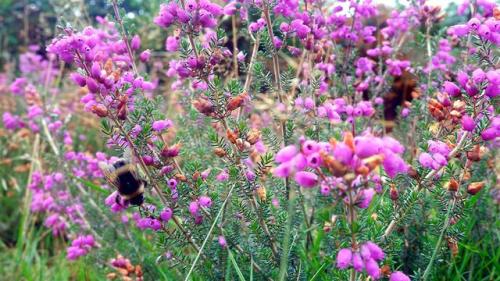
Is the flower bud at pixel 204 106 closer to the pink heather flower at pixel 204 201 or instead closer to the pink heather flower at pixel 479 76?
the pink heather flower at pixel 204 201

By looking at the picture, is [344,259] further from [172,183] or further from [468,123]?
[172,183]

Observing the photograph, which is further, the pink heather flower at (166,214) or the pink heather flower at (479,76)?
the pink heather flower at (166,214)

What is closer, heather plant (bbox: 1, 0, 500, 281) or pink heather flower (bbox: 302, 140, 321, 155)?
pink heather flower (bbox: 302, 140, 321, 155)

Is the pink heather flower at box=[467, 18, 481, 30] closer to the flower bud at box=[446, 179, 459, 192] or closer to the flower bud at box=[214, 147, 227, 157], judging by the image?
the flower bud at box=[446, 179, 459, 192]

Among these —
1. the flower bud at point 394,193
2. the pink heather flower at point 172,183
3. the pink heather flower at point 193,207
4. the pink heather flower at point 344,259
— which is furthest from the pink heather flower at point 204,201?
the pink heather flower at point 344,259

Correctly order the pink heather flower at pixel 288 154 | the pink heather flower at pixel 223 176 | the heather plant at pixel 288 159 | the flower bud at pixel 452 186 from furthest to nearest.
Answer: the pink heather flower at pixel 223 176
the flower bud at pixel 452 186
the heather plant at pixel 288 159
the pink heather flower at pixel 288 154

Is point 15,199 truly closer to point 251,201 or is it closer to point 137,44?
point 137,44

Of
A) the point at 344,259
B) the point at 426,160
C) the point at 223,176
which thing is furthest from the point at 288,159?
the point at 223,176

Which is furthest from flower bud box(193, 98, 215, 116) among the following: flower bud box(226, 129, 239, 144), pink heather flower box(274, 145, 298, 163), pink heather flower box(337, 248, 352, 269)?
pink heather flower box(337, 248, 352, 269)

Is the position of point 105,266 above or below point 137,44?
below

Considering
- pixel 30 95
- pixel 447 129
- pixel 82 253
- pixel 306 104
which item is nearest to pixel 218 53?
pixel 306 104

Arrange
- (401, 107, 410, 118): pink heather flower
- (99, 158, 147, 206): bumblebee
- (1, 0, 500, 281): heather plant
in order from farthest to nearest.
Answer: (401, 107, 410, 118): pink heather flower < (99, 158, 147, 206): bumblebee < (1, 0, 500, 281): heather plant
